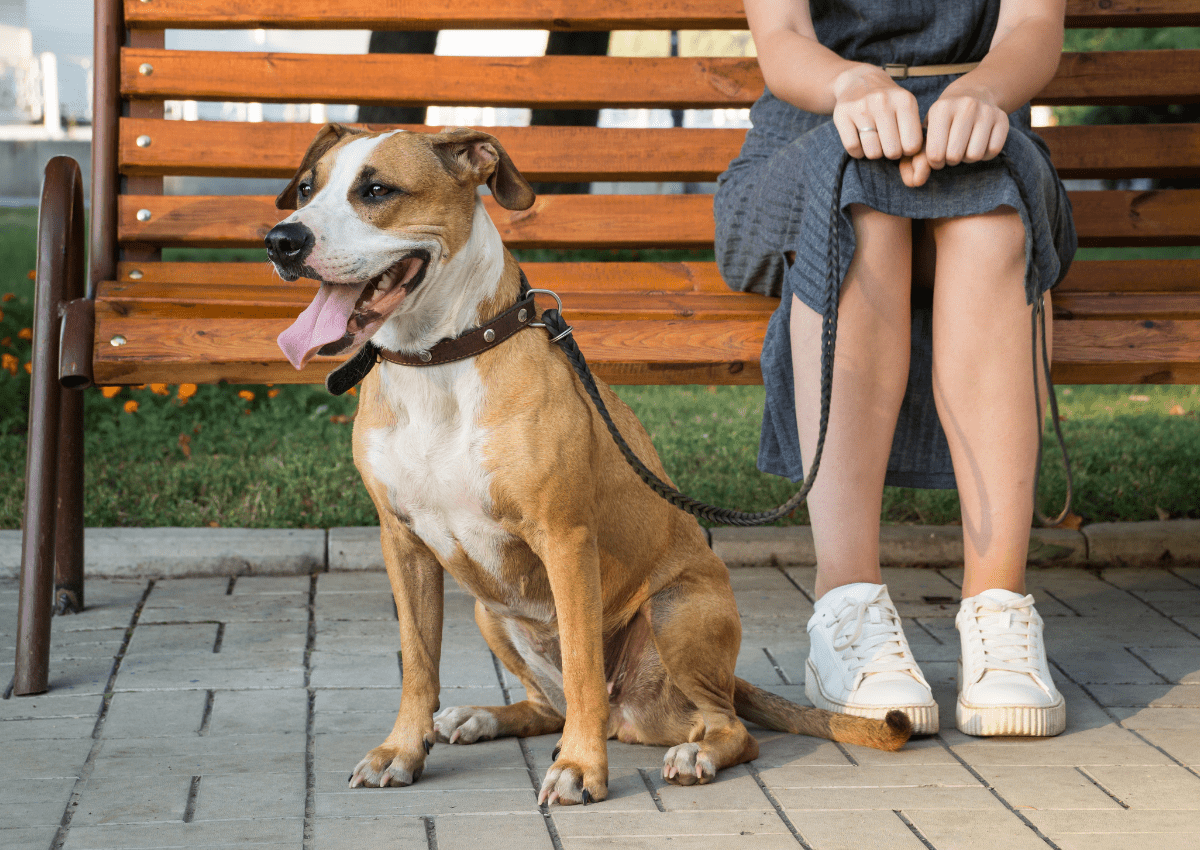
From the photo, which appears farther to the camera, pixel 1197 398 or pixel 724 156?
pixel 1197 398

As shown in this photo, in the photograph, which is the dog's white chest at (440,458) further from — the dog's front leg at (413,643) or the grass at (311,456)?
the grass at (311,456)

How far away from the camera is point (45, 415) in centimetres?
306

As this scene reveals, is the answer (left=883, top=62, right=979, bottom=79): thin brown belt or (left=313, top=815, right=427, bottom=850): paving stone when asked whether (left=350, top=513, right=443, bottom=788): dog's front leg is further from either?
(left=883, top=62, right=979, bottom=79): thin brown belt

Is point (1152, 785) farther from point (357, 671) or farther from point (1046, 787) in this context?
point (357, 671)

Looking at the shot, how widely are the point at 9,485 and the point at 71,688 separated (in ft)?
7.14

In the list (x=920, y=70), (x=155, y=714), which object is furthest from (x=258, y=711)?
(x=920, y=70)

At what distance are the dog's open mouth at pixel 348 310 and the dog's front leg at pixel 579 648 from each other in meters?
0.51

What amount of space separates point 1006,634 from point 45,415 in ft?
7.57

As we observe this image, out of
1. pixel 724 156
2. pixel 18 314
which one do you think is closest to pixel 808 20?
pixel 724 156

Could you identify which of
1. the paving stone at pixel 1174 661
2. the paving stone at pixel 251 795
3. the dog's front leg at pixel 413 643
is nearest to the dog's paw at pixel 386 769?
the dog's front leg at pixel 413 643

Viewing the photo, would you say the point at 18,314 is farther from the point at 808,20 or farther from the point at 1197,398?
the point at 1197,398

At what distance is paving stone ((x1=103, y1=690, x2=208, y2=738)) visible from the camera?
8.64ft

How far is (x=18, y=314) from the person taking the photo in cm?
711

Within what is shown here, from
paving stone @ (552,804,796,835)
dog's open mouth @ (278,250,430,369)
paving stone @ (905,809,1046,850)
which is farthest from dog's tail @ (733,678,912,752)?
dog's open mouth @ (278,250,430,369)
